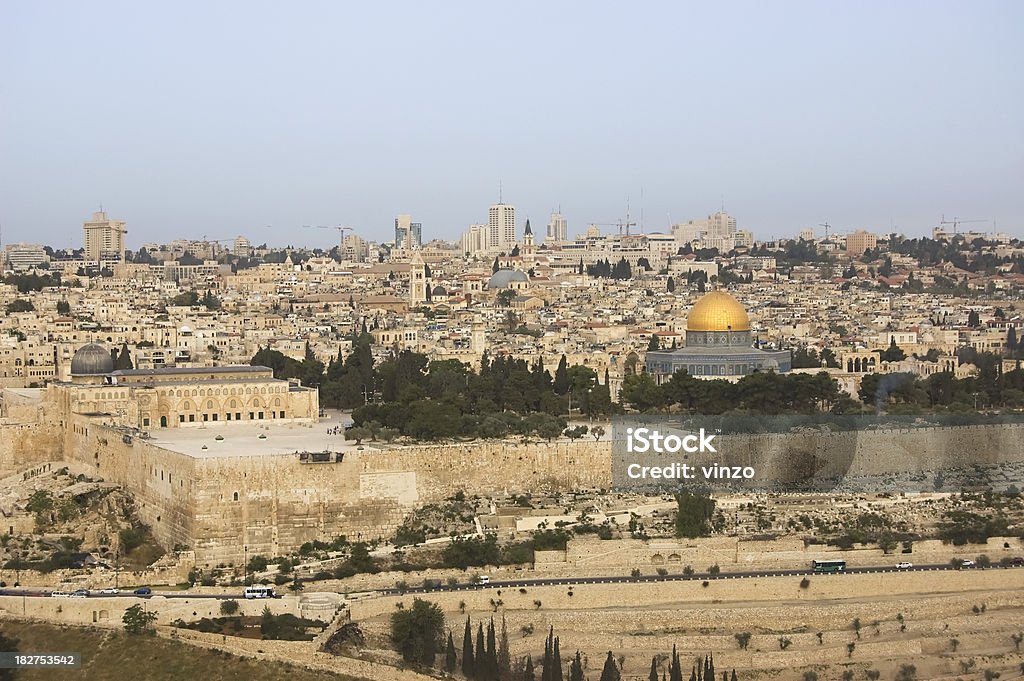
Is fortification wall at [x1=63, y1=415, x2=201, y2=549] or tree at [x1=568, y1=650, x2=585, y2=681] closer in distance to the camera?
tree at [x1=568, y1=650, x2=585, y2=681]

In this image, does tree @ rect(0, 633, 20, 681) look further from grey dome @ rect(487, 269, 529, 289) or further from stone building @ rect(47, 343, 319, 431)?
grey dome @ rect(487, 269, 529, 289)

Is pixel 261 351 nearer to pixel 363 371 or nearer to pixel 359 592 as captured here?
pixel 363 371

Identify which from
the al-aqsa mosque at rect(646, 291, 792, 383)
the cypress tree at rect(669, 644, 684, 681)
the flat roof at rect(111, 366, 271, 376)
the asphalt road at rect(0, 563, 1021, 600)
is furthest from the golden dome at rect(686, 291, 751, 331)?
the cypress tree at rect(669, 644, 684, 681)

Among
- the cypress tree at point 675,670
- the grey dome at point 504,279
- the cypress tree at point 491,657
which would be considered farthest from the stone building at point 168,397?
the grey dome at point 504,279

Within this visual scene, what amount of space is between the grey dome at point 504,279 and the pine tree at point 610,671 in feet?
189

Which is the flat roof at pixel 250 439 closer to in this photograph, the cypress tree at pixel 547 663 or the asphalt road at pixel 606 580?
→ the asphalt road at pixel 606 580

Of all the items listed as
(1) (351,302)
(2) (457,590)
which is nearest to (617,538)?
(2) (457,590)

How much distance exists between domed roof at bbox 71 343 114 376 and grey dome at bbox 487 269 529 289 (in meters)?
45.1

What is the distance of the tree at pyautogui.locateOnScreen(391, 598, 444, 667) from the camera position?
87.5 ft

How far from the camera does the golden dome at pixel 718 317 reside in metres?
47.0

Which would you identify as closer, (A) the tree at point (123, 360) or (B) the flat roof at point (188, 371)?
(B) the flat roof at point (188, 371)

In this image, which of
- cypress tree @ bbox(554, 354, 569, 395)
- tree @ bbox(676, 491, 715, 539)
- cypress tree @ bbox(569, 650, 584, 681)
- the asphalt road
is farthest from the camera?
cypress tree @ bbox(554, 354, 569, 395)

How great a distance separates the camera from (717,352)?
46.1 metres

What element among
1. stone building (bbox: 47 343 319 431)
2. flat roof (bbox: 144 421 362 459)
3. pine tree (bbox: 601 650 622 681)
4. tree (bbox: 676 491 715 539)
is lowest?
pine tree (bbox: 601 650 622 681)
